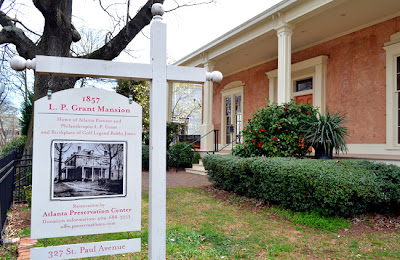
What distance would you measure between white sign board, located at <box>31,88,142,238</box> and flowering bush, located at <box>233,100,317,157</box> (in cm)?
470

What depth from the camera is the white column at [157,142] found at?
235cm

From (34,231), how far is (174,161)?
31.0 feet

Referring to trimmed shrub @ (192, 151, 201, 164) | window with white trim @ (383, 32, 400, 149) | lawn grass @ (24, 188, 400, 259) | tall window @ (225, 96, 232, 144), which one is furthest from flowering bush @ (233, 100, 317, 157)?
tall window @ (225, 96, 232, 144)

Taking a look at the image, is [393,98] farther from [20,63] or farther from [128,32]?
[20,63]

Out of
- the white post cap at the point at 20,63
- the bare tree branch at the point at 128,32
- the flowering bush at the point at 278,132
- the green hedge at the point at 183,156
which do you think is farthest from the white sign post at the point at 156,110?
the green hedge at the point at 183,156

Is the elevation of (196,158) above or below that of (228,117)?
below

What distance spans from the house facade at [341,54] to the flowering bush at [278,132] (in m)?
0.99

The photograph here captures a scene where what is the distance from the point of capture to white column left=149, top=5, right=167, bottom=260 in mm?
2351

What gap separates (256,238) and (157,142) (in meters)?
2.40

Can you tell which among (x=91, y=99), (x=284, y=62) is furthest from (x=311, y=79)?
(x=91, y=99)

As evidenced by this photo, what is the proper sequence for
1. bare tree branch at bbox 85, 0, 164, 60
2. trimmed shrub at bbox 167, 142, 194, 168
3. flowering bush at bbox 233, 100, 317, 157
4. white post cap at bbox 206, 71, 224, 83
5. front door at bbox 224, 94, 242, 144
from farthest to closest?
front door at bbox 224, 94, 242, 144
trimmed shrub at bbox 167, 142, 194, 168
bare tree branch at bbox 85, 0, 164, 60
flowering bush at bbox 233, 100, 317, 157
white post cap at bbox 206, 71, 224, 83

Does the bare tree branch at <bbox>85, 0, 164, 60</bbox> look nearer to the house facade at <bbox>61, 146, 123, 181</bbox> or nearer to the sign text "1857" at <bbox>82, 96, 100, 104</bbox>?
the sign text "1857" at <bbox>82, 96, 100, 104</bbox>

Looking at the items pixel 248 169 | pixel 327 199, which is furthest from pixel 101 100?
pixel 248 169

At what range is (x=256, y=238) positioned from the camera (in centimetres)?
397
